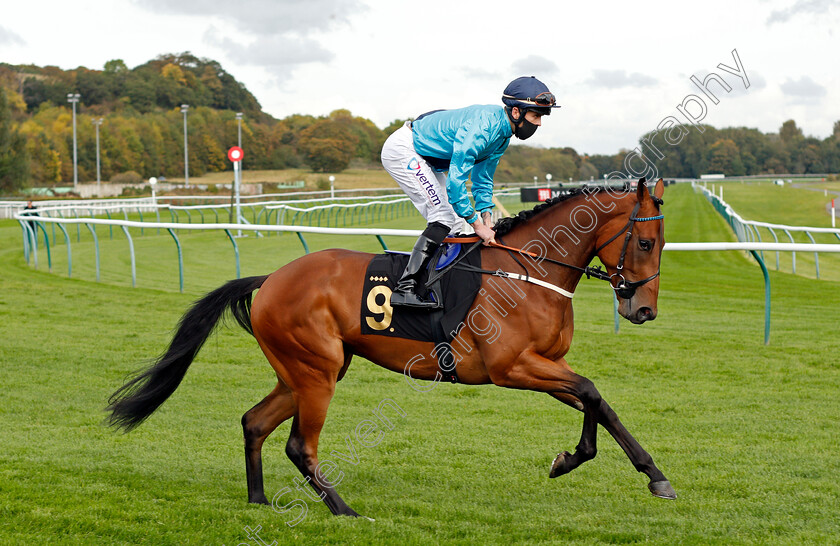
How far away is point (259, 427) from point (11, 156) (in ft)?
173

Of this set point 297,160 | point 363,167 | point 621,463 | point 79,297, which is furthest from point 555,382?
point 297,160

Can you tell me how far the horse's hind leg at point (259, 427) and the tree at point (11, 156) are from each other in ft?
169

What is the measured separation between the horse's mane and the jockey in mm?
74

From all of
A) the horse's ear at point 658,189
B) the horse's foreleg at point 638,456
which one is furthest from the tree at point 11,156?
the horse's foreleg at point 638,456

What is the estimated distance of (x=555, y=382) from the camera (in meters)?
3.53

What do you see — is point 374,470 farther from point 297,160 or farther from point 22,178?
point 297,160

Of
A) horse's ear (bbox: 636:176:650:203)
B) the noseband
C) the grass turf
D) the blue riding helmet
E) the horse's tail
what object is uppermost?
the blue riding helmet

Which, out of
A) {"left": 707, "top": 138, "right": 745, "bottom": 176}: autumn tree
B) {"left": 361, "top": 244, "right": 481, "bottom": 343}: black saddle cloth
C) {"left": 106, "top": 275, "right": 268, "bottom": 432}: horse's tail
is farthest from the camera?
{"left": 707, "top": 138, "right": 745, "bottom": 176}: autumn tree

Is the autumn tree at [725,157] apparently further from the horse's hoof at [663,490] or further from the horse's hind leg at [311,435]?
the horse's hind leg at [311,435]

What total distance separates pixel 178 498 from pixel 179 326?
0.92 meters

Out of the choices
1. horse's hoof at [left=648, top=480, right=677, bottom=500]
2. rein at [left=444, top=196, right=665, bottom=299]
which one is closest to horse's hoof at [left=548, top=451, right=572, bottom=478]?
horse's hoof at [left=648, top=480, right=677, bottom=500]

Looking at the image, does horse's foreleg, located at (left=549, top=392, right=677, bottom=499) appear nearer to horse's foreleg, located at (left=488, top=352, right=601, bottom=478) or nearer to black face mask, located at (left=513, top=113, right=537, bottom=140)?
horse's foreleg, located at (left=488, top=352, right=601, bottom=478)

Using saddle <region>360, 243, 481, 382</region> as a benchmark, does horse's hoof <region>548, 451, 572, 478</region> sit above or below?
below

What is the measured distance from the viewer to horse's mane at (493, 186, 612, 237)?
3.87m
